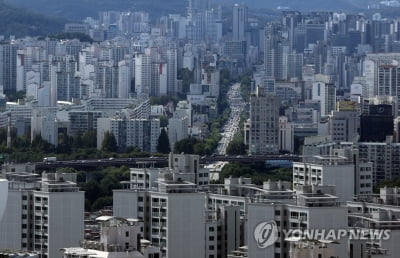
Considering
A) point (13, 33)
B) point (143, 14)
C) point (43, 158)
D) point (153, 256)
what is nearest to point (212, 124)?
point (43, 158)

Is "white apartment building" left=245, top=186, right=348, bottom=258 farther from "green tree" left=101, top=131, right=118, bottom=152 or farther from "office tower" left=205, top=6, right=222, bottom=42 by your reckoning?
"office tower" left=205, top=6, right=222, bottom=42

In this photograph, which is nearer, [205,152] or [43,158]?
[43,158]

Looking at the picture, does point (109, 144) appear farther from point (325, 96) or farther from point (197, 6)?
point (197, 6)

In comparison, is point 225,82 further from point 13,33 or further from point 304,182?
point 304,182

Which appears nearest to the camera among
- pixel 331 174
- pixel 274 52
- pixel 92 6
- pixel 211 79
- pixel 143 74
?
pixel 331 174

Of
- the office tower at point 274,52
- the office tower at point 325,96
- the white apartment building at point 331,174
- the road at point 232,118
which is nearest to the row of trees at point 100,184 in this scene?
the white apartment building at point 331,174

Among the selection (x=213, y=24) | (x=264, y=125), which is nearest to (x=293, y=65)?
(x=213, y=24)

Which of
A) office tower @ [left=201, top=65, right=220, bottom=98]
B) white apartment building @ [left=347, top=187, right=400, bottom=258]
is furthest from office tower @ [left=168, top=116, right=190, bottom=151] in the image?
white apartment building @ [left=347, top=187, right=400, bottom=258]
